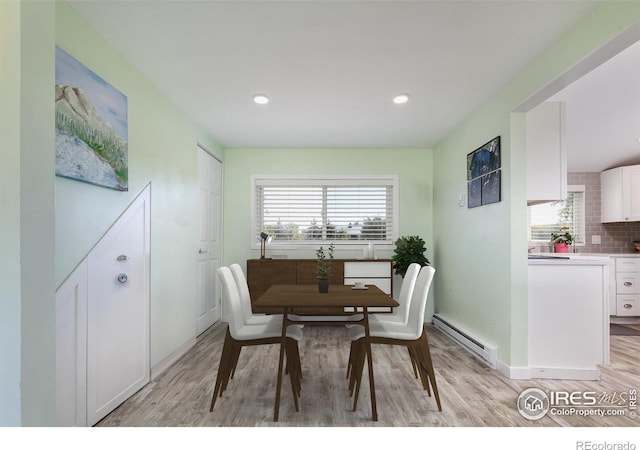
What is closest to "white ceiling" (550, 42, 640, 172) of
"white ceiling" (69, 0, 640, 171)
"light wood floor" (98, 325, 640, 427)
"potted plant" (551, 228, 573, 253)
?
"white ceiling" (69, 0, 640, 171)

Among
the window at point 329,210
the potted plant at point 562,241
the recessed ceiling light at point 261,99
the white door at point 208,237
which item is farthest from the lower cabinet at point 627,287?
the white door at point 208,237

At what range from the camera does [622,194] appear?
484 cm

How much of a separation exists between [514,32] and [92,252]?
3.06 meters

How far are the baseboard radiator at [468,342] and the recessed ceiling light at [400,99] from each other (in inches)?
97.9

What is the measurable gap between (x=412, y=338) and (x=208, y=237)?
2.96 metres

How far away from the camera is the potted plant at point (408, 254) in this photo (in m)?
4.27

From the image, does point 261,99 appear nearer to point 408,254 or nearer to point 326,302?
point 326,302

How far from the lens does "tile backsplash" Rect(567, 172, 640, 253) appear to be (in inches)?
201

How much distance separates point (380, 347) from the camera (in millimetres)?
3490

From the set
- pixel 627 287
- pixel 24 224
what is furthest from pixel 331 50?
pixel 627 287

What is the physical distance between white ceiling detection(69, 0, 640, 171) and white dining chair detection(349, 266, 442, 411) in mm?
1619

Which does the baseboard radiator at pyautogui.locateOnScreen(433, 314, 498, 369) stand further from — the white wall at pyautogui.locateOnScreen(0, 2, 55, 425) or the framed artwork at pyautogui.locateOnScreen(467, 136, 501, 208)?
the white wall at pyautogui.locateOnScreen(0, 2, 55, 425)

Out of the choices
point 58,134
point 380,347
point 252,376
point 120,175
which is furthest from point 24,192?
point 380,347
